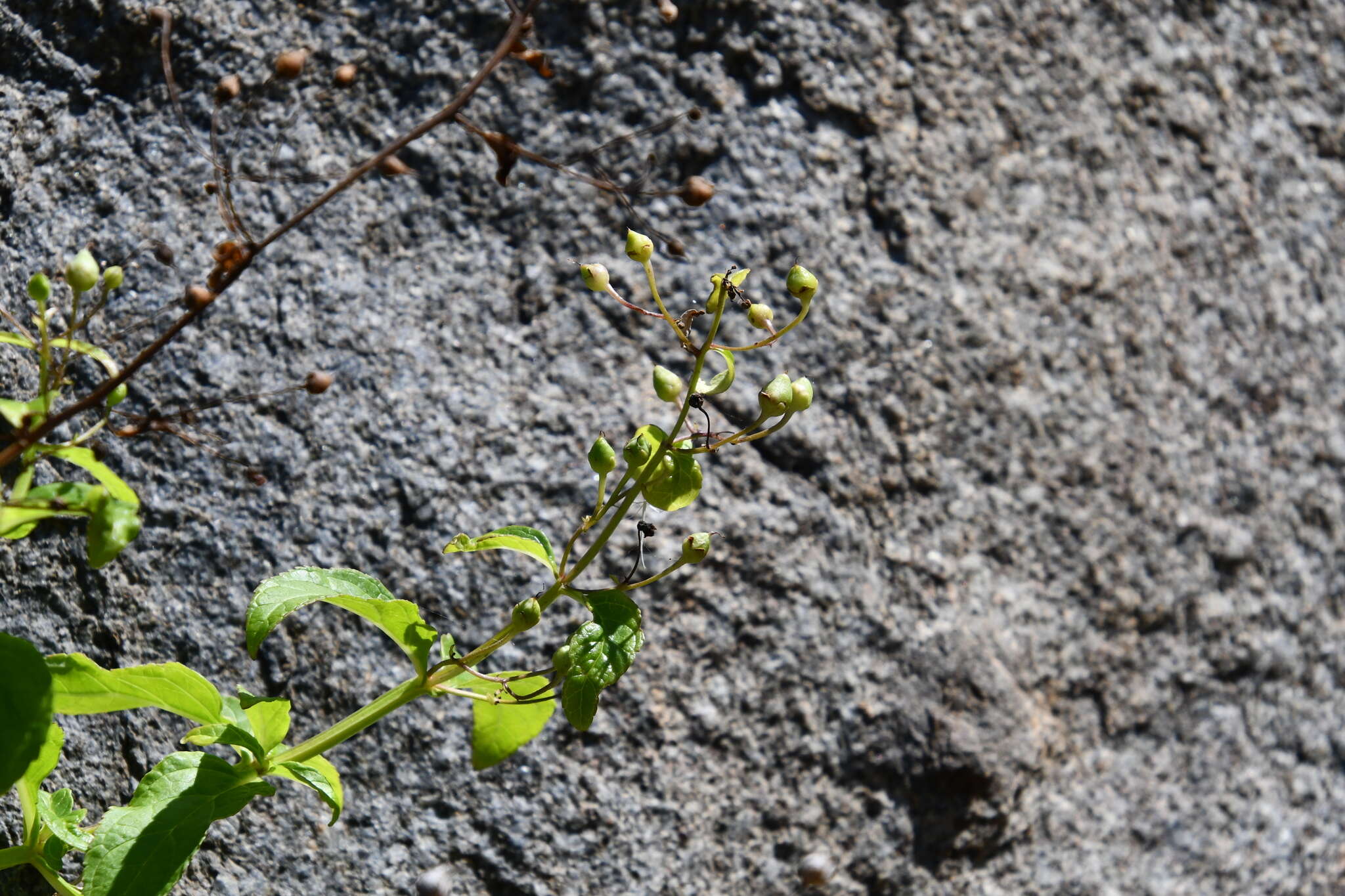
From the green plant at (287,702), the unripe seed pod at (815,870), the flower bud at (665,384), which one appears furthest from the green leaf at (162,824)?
the unripe seed pod at (815,870)

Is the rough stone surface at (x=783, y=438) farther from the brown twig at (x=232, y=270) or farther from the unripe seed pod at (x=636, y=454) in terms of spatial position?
the unripe seed pod at (x=636, y=454)

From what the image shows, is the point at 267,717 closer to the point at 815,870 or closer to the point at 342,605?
the point at 342,605

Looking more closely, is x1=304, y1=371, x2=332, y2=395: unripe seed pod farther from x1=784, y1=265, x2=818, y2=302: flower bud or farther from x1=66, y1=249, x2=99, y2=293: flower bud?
x1=784, y1=265, x2=818, y2=302: flower bud

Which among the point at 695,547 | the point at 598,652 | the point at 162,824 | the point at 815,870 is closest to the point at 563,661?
the point at 598,652

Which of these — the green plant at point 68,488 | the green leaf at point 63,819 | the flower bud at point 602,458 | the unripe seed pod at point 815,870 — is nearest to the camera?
the green plant at point 68,488

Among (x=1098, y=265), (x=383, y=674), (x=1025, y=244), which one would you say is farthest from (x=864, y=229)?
(x=383, y=674)
